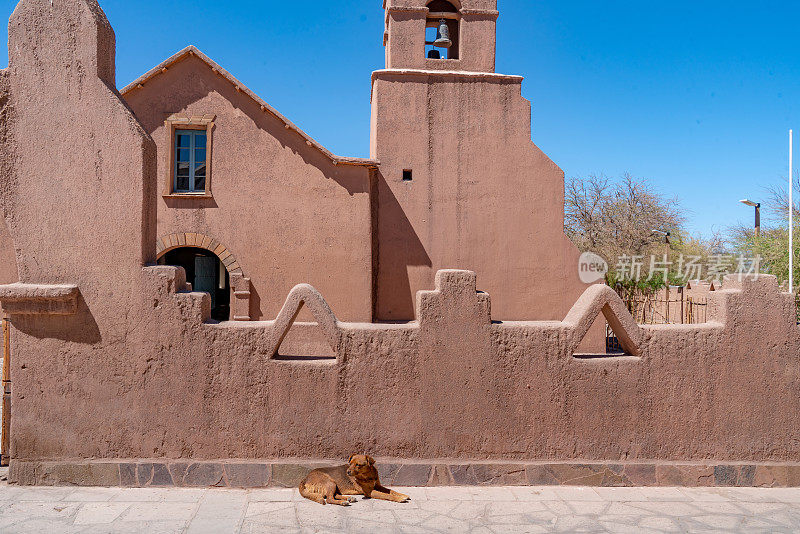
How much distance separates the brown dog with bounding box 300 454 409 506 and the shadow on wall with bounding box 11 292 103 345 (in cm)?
214

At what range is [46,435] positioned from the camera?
182 inches

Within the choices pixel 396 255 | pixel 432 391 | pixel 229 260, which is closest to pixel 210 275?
pixel 229 260

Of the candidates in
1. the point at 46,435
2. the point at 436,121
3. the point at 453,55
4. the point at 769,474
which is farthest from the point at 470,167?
the point at 46,435

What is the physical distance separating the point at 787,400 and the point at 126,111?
246 inches

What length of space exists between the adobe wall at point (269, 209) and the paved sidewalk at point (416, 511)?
20.3 ft

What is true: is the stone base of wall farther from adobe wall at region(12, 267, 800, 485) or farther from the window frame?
the window frame

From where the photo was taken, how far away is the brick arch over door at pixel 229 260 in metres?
10.4

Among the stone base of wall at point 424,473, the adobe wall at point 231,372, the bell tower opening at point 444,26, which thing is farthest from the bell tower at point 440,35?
the stone base of wall at point 424,473

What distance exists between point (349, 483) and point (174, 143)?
848 centimetres

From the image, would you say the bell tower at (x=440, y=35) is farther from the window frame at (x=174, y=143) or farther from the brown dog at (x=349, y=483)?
the brown dog at (x=349, y=483)

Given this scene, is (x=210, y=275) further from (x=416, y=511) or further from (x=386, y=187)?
(x=416, y=511)

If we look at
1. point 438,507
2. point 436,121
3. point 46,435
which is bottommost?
point 438,507

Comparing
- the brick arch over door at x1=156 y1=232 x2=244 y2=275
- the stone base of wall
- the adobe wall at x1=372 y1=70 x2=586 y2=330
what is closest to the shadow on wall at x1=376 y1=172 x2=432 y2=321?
the adobe wall at x1=372 y1=70 x2=586 y2=330

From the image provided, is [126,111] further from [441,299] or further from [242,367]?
[441,299]
